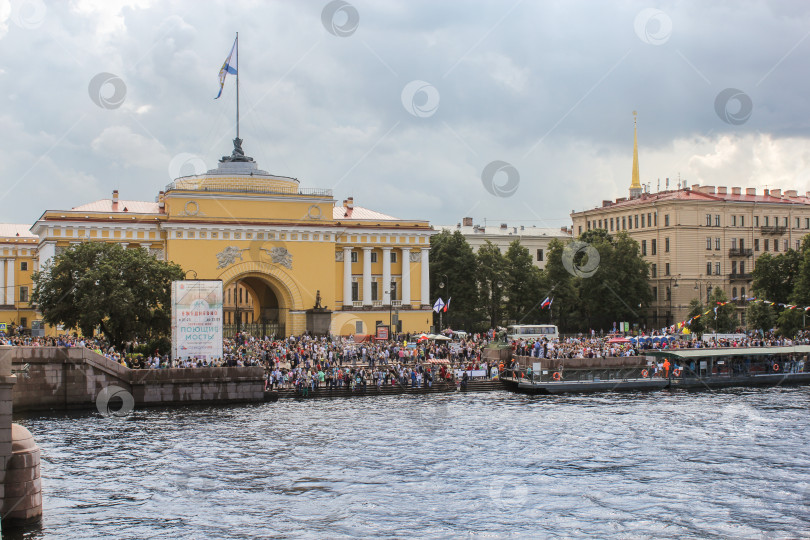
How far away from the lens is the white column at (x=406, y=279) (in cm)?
6438

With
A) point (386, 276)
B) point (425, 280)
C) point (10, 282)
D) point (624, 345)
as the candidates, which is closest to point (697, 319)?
point (624, 345)

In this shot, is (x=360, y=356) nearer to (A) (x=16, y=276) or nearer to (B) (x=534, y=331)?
(B) (x=534, y=331)

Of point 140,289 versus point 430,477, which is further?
point 140,289

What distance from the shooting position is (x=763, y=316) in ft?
215

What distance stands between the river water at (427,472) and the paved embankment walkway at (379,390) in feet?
14.4

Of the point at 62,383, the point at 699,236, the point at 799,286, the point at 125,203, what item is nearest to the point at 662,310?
the point at 699,236

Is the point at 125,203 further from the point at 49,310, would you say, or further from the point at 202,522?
the point at 202,522

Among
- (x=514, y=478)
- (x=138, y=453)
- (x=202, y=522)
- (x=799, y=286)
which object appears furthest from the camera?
(x=799, y=286)

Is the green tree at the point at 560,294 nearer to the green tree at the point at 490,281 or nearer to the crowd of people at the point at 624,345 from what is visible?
the green tree at the point at 490,281

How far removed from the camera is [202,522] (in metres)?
20.1

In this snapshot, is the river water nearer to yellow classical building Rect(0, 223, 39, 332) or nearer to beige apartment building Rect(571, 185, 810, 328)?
yellow classical building Rect(0, 223, 39, 332)

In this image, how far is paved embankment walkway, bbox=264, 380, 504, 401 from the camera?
41.5 m

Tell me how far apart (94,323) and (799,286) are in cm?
4428

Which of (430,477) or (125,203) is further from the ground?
(125,203)
